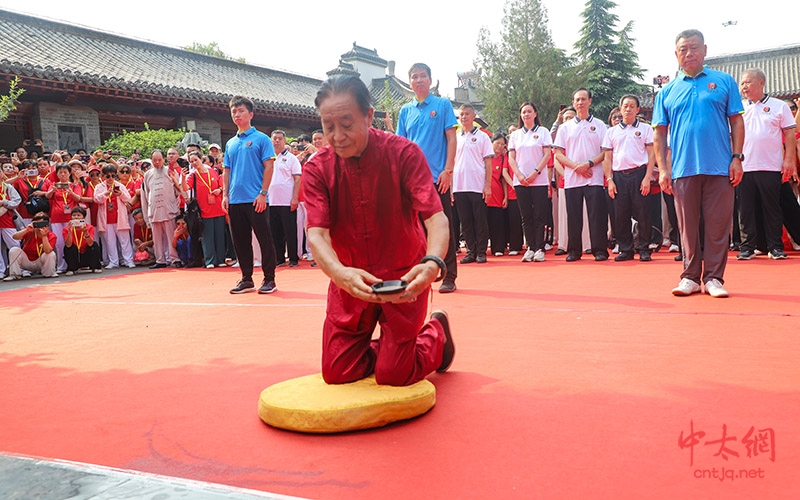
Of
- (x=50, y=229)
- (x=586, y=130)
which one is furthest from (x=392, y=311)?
(x=50, y=229)

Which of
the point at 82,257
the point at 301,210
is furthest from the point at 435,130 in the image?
the point at 82,257

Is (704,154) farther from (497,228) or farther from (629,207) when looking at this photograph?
(497,228)

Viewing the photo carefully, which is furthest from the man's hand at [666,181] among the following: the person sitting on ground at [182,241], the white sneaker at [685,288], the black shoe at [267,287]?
the person sitting on ground at [182,241]

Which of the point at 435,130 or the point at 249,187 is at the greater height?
the point at 435,130

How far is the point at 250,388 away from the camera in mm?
3121

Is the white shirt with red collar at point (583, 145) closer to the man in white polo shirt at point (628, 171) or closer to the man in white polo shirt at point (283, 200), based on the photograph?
the man in white polo shirt at point (628, 171)

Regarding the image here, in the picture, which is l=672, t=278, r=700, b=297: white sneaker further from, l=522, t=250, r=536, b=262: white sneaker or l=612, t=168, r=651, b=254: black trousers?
l=522, t=250, r=536, b=262: white sneaker

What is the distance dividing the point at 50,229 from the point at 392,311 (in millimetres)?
9490

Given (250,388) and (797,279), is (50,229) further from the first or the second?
(797,279)

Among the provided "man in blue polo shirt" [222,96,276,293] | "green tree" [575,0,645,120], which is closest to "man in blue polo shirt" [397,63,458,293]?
"man in blue polo shirt" [222,96,276,293]

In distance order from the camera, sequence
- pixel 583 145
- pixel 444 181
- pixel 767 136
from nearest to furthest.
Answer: pixel 444 181 → pixel 767 136 → pixel 583 145

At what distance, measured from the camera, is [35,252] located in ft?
32.3

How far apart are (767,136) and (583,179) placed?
6.58ft

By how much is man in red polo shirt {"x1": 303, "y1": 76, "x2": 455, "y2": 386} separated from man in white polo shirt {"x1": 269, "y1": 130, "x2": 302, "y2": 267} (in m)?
6.59
